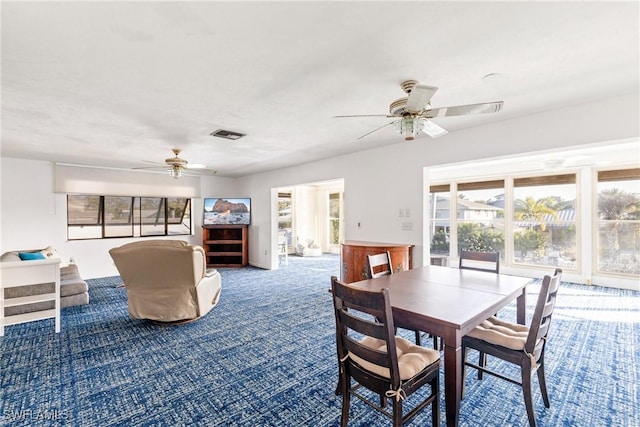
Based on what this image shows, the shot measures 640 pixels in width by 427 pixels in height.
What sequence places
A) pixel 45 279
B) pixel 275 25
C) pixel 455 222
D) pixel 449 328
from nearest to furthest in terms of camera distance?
pixel 449 328, pixel 275 25, pixel 45 279, pixel 455 222

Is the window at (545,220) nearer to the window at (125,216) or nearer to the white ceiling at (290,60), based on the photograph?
the white ceiling at (290,60)

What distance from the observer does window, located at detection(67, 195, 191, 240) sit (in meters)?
6.34

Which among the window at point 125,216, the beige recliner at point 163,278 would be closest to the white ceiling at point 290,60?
the beige recliner at point 163,278

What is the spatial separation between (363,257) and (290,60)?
9.39 ft

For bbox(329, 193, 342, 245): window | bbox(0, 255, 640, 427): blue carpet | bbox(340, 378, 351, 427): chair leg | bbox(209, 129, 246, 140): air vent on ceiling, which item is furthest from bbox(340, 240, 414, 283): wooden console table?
bbox(329, 193, 342, 245): window

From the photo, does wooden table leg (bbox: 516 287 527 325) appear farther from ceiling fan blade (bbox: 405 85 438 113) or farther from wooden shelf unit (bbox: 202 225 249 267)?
wooden shelf unit (bbox: 202 225 249 267)

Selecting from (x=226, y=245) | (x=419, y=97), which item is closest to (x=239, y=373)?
(x=419, y=97)

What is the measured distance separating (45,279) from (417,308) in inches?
159

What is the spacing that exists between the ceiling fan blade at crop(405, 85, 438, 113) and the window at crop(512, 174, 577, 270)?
5.52m

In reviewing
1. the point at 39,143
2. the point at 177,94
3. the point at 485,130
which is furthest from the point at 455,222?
the point at 39,143

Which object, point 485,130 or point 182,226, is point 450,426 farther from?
point 182,226

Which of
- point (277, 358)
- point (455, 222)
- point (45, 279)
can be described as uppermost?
point (455, 222)

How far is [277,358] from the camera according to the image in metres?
2.77

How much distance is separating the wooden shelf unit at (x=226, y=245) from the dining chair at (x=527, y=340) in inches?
249
